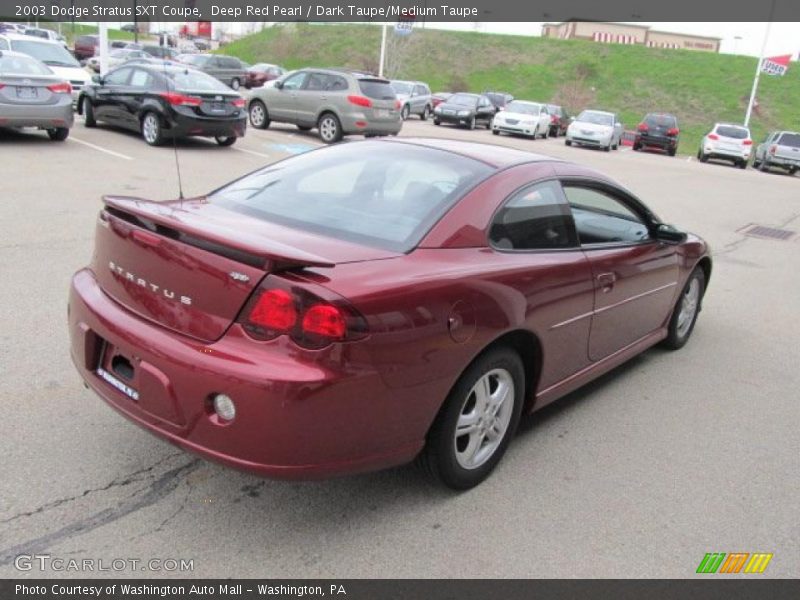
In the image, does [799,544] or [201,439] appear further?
[799,544]

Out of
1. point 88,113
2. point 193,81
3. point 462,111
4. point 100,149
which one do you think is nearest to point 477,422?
point 100,149

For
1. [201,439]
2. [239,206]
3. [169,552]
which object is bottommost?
[169,552]

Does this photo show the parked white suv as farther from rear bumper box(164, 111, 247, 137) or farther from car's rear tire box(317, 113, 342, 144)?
rear bumper box(164, 111, 247, 137)

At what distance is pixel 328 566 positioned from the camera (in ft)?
9.01

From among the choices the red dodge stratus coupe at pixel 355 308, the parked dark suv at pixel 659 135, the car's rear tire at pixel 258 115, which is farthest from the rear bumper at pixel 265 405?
the parked dark suv at pixel 659 135

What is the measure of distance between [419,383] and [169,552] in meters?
1.14

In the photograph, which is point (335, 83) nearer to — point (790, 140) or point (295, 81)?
point (295, 81)

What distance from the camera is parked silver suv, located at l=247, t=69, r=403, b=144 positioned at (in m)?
17.0

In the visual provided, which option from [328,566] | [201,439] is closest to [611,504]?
[328,566]

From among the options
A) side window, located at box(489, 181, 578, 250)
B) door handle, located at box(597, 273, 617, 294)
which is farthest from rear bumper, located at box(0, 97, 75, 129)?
door handle, located at box(597, 273, 617, 294)

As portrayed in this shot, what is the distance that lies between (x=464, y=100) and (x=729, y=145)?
33.5 feet

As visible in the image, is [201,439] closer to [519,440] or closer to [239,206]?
[239,206]

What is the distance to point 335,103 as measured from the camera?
1714 cm
